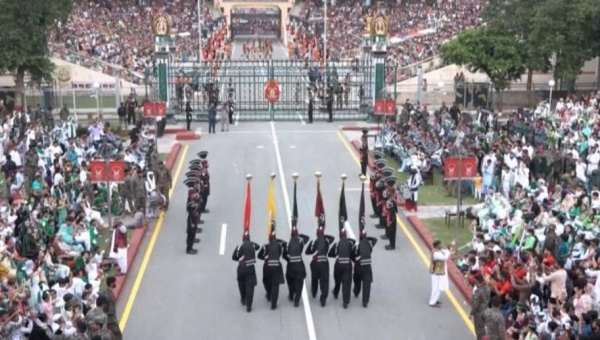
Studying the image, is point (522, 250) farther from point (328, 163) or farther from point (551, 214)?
point (328, 163)

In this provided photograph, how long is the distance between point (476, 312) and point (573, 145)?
1267 centimetres

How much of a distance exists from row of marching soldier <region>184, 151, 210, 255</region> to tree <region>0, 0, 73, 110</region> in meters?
17.5

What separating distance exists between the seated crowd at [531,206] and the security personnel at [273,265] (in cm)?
335

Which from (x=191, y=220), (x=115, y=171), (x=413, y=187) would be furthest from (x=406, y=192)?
(x=115, y=171)

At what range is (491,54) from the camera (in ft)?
134

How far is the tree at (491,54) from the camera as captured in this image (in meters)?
40.1

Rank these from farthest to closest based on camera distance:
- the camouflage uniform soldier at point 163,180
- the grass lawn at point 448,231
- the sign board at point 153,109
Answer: the sign board at point 153,109
the camouflage uniform soldier at point 163,180
the grass lawn at point 448,231

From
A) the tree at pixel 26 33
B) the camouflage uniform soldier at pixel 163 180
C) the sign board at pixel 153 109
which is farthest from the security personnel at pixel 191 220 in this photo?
the tree at pixel 26 33

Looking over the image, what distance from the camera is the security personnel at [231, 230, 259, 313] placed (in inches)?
626

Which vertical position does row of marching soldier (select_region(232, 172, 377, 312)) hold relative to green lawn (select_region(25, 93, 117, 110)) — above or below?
below

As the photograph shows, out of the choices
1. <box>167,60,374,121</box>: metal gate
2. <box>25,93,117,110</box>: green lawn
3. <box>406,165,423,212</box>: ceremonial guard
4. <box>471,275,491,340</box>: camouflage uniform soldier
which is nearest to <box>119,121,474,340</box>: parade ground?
<box>406,165,423,212</box>: ceremonial guard

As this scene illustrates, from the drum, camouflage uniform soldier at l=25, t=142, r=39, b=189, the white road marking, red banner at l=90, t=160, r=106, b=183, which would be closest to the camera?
the white road marking

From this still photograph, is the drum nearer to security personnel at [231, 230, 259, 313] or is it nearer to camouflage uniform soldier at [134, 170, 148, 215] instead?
camouflage uniform soldier at [134, 170, 148, 215]

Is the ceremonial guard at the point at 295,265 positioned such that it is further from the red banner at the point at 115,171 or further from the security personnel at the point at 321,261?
the red banner at the point at 115,171
